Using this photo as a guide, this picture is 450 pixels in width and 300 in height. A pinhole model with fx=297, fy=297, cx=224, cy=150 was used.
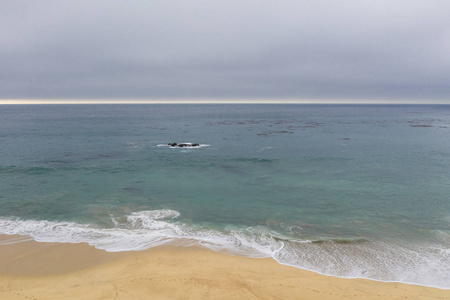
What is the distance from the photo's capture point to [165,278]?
48.4ft

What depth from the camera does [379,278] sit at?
48.3ft

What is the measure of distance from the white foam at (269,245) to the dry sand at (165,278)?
30.9 inches

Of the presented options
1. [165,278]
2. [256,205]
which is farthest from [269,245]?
[256,205]

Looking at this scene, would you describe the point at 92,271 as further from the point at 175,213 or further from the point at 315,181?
the point at 315,181

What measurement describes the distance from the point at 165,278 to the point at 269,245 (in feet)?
21.8

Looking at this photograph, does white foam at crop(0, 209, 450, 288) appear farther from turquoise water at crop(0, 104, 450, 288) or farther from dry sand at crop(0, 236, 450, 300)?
dry sand at crop(0, 236, 450, 300)

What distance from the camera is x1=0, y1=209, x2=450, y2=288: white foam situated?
1541cm

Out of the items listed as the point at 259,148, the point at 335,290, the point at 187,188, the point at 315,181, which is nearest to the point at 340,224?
the point at 335,290

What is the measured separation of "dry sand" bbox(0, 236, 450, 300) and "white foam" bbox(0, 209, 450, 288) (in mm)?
785

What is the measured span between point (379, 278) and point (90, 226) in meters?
18.3

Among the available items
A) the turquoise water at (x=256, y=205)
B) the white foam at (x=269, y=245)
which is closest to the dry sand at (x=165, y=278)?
the white foam at (x=269, y=245)

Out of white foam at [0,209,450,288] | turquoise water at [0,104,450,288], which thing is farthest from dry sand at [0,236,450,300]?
turquoise water at [0,104,450,288]

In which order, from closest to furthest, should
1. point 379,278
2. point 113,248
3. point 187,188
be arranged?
point 379,278 < point 113,248 < point 187,188

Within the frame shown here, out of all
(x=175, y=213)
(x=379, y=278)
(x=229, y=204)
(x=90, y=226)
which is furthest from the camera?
(x=229, y=204)
